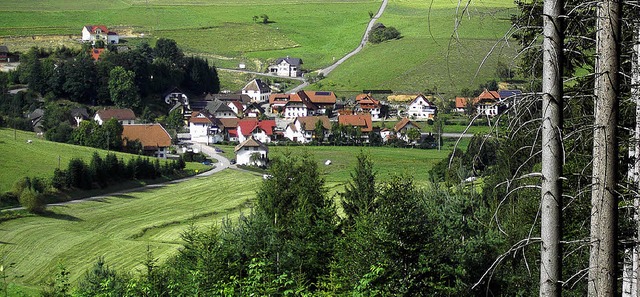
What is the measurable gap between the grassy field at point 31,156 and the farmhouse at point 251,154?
9.34 feet

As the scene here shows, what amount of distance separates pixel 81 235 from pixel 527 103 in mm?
26782

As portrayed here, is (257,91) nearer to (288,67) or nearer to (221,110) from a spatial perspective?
(221,110)

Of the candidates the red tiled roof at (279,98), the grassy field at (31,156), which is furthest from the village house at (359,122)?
the grassy field at (31,156)

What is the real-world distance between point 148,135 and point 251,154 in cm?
820

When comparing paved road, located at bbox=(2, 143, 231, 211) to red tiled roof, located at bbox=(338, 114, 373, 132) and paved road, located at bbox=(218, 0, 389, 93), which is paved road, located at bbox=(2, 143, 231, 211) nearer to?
red tiled roof, located at bbox=(338, 114, 373, 132)

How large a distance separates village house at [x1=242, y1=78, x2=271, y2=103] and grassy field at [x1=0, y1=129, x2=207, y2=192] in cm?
3005

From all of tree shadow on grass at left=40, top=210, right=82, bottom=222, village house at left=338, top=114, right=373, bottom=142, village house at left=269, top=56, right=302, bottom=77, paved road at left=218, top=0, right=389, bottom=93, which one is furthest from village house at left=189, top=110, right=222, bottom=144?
tree shadow on grass at left=40, top=210, right=82, bottom=222

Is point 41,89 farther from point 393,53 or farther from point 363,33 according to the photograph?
point 363,33

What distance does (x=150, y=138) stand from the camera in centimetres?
5209

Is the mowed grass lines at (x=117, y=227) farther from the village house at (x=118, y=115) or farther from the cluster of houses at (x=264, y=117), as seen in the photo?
the village house at (x=118, y=115)

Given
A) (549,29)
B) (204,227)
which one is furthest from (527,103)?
(204,227)

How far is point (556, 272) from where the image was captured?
4879mm

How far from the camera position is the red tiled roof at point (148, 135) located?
51500 millimetres

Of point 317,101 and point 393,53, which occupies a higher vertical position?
point 393,53
